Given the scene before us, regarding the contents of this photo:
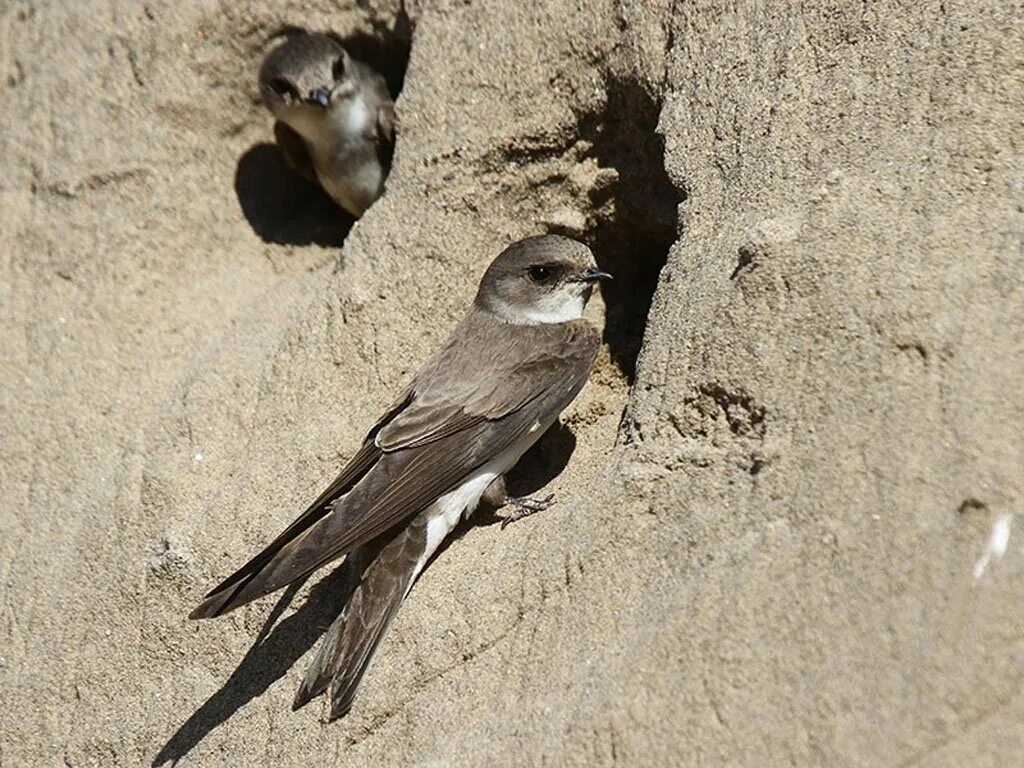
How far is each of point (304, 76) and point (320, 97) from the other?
10cm

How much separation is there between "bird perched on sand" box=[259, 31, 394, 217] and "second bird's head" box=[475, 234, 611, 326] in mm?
970

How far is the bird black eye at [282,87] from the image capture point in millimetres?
4254

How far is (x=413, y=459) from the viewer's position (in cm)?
312

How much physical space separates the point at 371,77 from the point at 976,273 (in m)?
2.64

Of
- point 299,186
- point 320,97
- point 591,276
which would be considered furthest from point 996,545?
point 299,186

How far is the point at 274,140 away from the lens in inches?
184

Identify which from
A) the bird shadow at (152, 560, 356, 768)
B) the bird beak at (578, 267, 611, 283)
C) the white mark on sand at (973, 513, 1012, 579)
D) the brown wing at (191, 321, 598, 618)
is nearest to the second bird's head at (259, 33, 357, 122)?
the bird beak at (578, 267, 611, 283)

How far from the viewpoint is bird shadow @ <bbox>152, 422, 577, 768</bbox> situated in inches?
119

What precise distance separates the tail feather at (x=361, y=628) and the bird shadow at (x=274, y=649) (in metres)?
0.10

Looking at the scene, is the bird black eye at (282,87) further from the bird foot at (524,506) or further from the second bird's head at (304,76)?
the bird foot at (524,506)

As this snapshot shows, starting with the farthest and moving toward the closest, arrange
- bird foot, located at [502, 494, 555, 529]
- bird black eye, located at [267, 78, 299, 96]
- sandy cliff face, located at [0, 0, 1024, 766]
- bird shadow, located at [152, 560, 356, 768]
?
bird black eye, located at [267, 78, 299, 96] < bird foot, located at [502, 494, 555, 529] < bird shadow, located at [152, 560, 356, 768] < sandy cliff face, located at [0, 0, 1024, 766]

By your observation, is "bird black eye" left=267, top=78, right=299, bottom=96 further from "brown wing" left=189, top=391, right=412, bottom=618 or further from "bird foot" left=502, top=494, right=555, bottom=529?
"bird foot" left=502, top=494, right=555, bottom=529

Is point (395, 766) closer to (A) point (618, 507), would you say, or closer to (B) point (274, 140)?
(A) point (618, 507)

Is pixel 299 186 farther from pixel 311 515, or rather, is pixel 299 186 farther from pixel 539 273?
pixel 311 515
